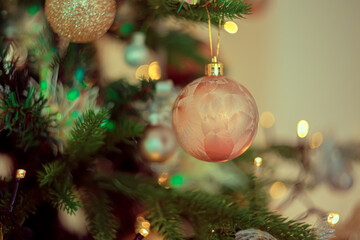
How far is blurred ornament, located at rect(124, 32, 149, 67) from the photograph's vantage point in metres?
0.56

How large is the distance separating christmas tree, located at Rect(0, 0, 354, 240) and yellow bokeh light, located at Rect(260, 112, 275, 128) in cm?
49

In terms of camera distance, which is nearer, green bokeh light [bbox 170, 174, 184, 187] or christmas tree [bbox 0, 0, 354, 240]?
christmas tree [bbox 0, 0, 354, 240]

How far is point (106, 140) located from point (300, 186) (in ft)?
0.92

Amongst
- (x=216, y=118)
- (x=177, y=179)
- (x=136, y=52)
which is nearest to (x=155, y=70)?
(x=136, y=52)

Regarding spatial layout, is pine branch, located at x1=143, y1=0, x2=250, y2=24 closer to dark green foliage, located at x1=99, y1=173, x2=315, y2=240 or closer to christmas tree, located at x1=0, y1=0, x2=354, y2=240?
christmas tree, located at x1=0, y1=0, x2=354, y2=240

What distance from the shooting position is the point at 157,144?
542 mm

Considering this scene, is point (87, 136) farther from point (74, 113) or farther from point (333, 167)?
point (333, 167)

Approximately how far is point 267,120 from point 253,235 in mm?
759

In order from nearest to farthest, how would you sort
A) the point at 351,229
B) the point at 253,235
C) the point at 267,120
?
the point at 253,235, the point at 351,229, the point at 267,120

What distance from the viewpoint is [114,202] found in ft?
1.51

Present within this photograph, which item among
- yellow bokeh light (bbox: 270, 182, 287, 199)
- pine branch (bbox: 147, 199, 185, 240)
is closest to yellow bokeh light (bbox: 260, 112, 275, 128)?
yellow bokeh light (bbox: 270, 182, 287, 199)

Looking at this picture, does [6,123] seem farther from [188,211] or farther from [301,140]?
[301,140]

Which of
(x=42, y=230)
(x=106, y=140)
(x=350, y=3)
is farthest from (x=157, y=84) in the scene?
(x=350, y=3)

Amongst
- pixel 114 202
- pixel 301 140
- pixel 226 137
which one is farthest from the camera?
pixel 301 140
